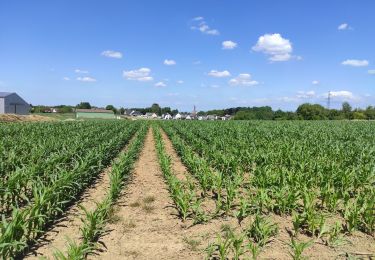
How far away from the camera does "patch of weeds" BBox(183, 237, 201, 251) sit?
5.39 m

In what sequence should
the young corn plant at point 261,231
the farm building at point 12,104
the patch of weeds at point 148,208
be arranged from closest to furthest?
the young corn plant at point 261,231 < the patch of weeds at point 148,208 < the farm building at point 12,104

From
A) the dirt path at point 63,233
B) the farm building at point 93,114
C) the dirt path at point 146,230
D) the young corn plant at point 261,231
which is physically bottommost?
the dirt path at point 146,230

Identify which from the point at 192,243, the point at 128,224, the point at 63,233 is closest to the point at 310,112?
the point at 128,224

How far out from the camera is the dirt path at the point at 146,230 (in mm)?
5207

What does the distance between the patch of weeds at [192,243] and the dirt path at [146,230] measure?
5cm

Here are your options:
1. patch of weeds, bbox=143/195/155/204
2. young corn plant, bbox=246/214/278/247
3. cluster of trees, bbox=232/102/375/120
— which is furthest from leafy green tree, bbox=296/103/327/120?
young corn plant, bbox=246/214/278/247

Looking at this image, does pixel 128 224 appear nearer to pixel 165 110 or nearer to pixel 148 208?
pixel 148 208

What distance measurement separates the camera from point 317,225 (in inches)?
236

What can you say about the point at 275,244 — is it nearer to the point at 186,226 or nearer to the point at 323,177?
the point at 186,226

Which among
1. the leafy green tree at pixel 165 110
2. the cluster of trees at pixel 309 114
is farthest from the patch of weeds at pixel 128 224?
the leafy green tree at pixel 165 110

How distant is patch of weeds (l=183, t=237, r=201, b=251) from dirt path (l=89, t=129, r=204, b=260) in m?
0.05

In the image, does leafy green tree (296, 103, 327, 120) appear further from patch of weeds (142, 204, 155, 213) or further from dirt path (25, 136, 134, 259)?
dirt path (25, 136, 134, 259)

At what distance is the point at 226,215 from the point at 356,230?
236cm

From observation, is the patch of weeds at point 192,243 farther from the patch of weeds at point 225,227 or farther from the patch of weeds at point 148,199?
the patch of weeds at point 148,199
